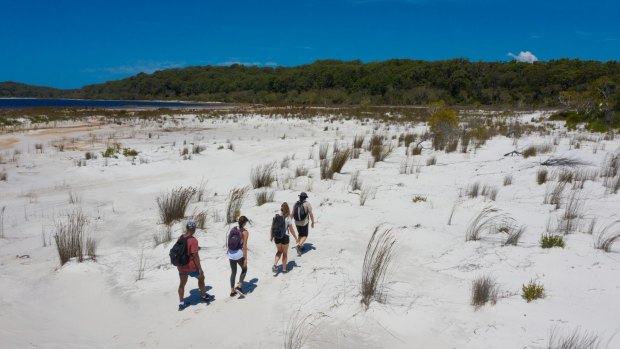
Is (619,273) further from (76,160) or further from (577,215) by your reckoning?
(76,160)

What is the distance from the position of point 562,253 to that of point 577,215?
5.80 ft

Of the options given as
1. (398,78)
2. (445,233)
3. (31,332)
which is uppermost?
(398,78)

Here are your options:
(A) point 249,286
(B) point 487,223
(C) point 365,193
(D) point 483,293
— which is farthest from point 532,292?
(C) point 365,193

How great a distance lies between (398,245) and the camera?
21.6 feet

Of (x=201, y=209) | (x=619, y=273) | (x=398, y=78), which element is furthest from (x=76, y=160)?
(x=398, y=78)

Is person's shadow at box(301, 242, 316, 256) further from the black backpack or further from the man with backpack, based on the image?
the black backpack

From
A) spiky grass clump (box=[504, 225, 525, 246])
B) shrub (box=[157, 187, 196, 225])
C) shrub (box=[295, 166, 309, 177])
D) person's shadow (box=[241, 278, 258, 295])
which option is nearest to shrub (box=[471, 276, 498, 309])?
spiky grass clump (box=[504, 225, 525, 246])

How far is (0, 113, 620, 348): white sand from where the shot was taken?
14.0 ft

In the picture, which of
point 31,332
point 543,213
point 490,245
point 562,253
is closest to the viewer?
point 31,332

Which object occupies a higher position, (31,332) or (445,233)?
(445,233)

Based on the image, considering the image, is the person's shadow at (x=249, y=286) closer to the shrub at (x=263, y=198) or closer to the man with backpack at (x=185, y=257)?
the man with backpack at (x=185, y=257)

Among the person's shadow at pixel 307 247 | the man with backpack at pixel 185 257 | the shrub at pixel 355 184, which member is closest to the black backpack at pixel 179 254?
the man with backpack at pixel 185 257

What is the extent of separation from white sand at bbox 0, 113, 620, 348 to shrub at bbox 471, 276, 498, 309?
0.36ft

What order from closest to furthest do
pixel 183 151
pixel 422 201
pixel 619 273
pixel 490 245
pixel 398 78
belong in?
pixel 619 273 < pixel 490 245 < pixel 422 201 < pixel 183 151 < pixel 398 78
